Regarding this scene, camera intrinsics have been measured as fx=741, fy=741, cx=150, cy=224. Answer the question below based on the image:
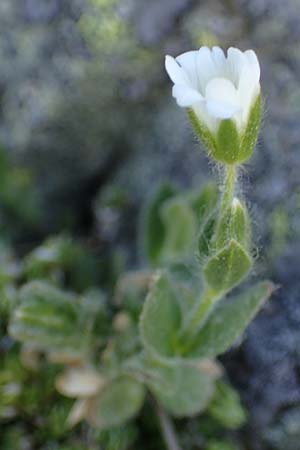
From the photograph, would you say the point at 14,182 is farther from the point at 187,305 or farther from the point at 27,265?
the point at 187,305

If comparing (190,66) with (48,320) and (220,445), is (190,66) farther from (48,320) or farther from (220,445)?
(220,445)

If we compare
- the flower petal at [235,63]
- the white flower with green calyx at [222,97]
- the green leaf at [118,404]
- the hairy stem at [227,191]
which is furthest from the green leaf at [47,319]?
the flower petal at [235,63]

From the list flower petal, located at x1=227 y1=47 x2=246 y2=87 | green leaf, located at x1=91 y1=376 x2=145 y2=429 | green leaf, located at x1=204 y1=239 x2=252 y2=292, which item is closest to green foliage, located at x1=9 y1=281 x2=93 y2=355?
green leaf, located at x1=91 y1=376 x2=145 y2=429

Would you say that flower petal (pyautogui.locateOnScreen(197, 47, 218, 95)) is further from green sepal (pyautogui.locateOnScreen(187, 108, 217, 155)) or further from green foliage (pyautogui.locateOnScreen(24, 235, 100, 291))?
green foliage (pyautogui.locateOnScreen(24, 235, 100, 291))

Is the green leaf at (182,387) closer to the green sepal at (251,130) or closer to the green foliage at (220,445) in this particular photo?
the green foliage at (220,445)

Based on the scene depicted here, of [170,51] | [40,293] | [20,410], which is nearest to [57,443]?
[20,410]
